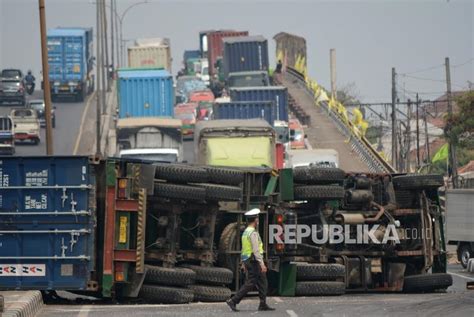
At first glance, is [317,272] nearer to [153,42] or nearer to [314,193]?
[314,193]

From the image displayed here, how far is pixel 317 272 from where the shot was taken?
2305 cm

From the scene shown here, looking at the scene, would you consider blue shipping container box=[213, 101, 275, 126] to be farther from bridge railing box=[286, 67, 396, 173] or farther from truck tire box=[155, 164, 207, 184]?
truck tire box=[155, 164, 207, 184]

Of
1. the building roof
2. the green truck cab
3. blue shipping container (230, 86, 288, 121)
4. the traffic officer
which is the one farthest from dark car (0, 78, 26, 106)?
the traffic officer

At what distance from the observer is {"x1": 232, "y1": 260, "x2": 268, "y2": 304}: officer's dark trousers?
1989 cm

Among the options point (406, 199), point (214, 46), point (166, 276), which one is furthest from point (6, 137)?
point (166, 276)

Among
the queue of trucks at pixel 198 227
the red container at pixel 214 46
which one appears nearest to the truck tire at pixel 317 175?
the queue of trucks at pixel 198 227

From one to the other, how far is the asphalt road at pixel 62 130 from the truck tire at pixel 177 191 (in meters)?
40.4

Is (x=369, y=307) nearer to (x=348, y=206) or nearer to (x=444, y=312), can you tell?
(x=444, y=312)

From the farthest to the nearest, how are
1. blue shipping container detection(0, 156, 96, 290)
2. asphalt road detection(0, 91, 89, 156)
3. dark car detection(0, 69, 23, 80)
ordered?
dark car detection(0, 69, 23, 80)
asphalt road detection(0, 91, 89, 156)
blue shipping container detection(0, 156, 96, 290)

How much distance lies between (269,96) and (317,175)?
42752mm

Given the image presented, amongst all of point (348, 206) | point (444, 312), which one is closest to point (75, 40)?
point (348, 206)

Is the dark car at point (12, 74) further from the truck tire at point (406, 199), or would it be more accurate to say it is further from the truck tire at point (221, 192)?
the truck tire at point (221, 192)

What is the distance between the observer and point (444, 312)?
1902 cm

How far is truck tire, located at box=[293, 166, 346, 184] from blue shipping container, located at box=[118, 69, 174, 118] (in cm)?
3845
